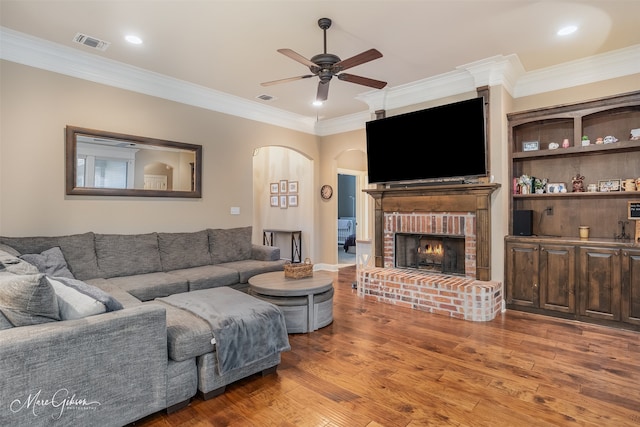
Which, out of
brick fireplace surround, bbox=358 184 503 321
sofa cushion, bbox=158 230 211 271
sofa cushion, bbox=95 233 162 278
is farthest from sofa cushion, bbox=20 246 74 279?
brick fireplace surround, bbox=358 184 503 321

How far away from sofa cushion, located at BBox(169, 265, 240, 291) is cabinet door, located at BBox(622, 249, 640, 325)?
415cm

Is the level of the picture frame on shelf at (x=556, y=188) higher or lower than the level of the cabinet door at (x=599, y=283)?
higher

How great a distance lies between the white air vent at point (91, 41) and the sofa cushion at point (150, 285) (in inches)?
94.5

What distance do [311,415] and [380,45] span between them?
335 cm

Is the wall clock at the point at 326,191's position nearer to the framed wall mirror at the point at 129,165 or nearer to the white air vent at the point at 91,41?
the framed wall mirror at the point at 129,165

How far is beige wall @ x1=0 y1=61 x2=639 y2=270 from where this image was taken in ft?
11.2

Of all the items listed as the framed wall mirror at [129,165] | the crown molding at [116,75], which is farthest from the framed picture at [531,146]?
the framed wall mirror at [129,165]

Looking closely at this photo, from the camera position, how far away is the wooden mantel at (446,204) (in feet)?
13.4

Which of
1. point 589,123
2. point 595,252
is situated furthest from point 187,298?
point 589,123

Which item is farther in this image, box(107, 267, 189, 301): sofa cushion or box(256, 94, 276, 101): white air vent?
box(256, 94, 276, 101): white air vent

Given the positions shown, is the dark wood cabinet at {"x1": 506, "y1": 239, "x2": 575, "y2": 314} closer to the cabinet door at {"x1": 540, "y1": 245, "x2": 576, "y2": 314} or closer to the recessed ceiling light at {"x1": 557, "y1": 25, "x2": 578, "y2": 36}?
the cabinet door at {"x1": 540, "y1": 245, "x2": 576, "y2": 314}

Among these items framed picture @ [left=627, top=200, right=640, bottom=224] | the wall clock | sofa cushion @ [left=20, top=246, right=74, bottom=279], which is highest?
the wall clock

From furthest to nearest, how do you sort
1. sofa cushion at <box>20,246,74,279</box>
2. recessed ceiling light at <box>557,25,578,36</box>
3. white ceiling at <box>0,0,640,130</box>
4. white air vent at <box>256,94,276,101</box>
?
white air vent at <box>256,94,276,101</box>
recessed ceiling light at <box>557,25,578,36</box>
sofa cushion at <box>20,246,74,279</box>
white ceiling at <box>0,0,640,130</box>

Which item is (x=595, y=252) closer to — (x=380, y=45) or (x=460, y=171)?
(x=460, y=171)
